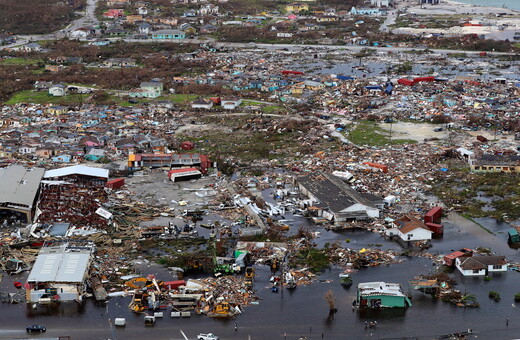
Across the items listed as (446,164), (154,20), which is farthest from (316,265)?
(154,20)

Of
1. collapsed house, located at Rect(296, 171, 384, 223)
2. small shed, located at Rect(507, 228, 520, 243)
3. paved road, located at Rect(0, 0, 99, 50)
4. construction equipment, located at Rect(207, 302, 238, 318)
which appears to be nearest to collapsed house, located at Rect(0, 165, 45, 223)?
construction equipment, located at Rect(207, 302, 238, 318)

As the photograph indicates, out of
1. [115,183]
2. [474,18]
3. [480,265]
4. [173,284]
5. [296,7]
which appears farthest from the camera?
[296,7]

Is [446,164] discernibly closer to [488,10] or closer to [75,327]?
[75,327]

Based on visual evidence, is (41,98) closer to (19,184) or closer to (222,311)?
(19,184)

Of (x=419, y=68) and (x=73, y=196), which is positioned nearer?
(x=73, y=196)

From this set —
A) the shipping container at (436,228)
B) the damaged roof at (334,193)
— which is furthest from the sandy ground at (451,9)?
the shipping container at (436,228)

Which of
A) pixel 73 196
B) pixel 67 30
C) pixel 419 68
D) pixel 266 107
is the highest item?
pixel 67 30

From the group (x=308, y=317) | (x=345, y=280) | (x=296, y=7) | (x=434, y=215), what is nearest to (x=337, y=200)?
(x=434, y=215)

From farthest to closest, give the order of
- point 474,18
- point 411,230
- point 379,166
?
point 474,18
point 379,166
point 411,230
